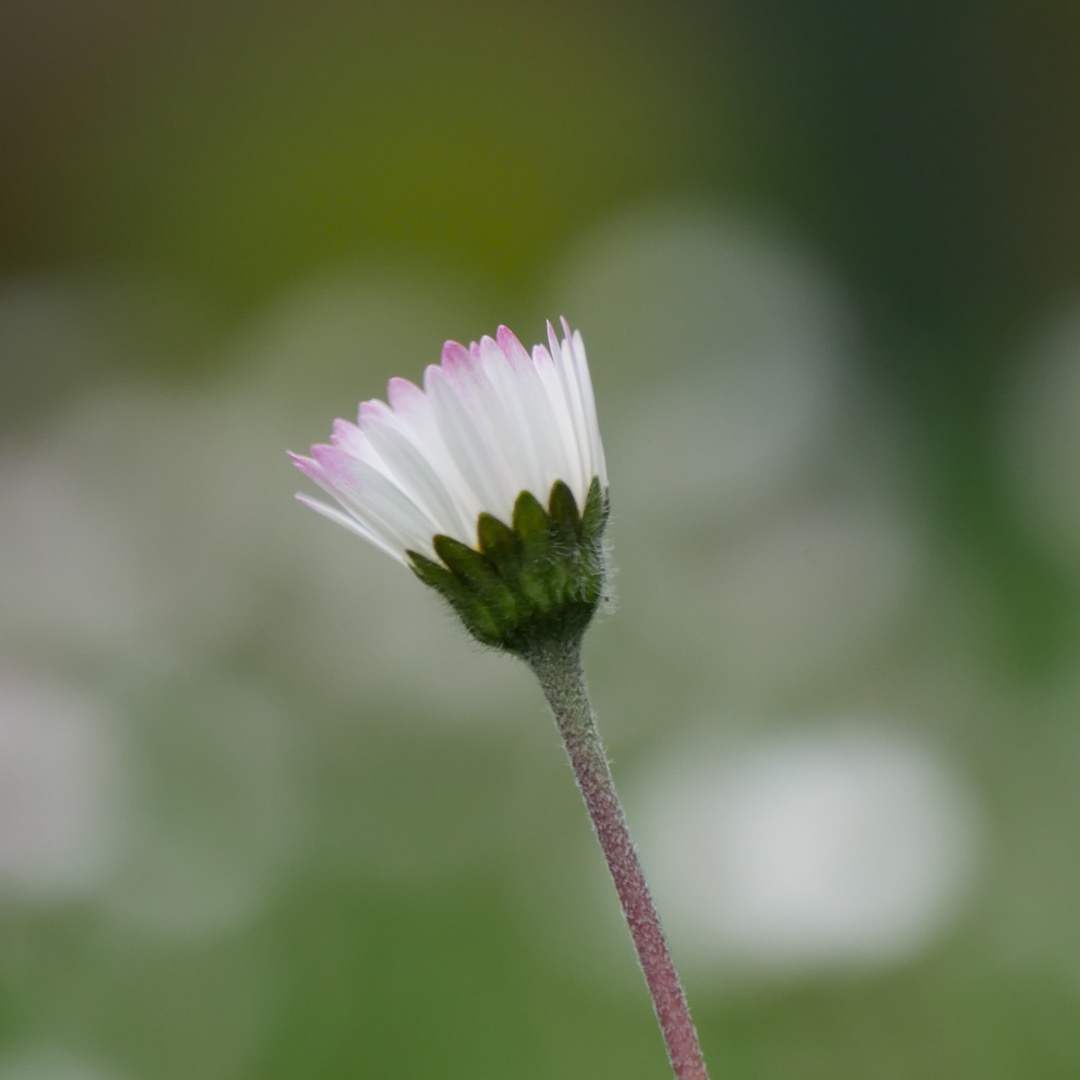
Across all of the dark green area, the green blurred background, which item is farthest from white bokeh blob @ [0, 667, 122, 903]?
the dark green area

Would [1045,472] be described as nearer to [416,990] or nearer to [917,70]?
[917,70]

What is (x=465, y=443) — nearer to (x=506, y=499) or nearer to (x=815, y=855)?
(x=506, y=499)

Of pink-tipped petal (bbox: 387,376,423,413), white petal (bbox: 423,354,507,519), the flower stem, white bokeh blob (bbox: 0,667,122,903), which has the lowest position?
the flower stem

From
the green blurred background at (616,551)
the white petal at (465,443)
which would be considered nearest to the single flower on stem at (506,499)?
the white petal at (465,443)

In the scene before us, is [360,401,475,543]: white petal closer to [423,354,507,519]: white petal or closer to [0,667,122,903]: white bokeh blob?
[423,354,507,519]: white petal

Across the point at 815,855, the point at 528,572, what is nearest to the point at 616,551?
the point at 815,855

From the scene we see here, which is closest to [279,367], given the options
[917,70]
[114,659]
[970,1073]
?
[114,659]
